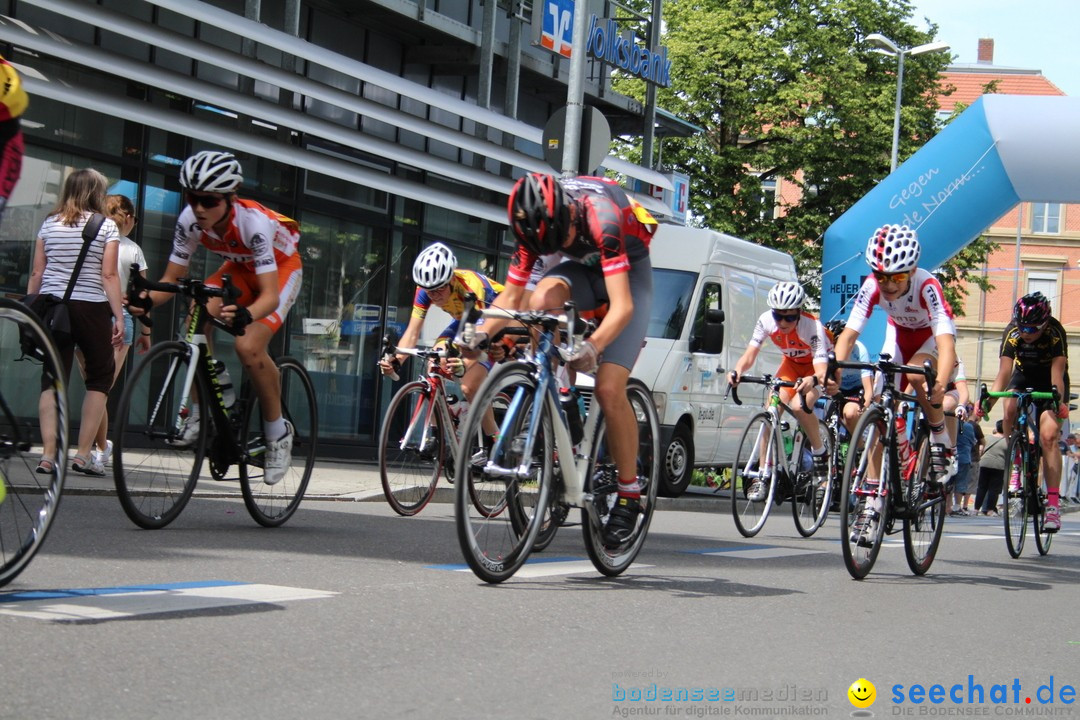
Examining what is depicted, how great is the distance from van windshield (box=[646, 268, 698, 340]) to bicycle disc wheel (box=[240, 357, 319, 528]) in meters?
8.25

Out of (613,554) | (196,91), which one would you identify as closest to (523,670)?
(613,554)

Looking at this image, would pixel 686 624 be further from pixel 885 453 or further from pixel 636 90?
pixel 636 90

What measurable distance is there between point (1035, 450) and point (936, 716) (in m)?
6.93

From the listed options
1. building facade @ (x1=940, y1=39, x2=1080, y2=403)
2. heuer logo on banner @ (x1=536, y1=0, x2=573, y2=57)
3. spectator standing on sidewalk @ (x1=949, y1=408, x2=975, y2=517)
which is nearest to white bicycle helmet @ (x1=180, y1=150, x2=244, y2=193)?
heuer logo on banner @ (x1=536, y1=0, x2=573, y2=57)

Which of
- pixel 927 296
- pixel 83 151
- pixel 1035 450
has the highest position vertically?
pixel 83 151

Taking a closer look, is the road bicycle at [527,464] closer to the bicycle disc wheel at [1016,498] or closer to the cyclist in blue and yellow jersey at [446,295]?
the cyclist in blue and yellow jersey at [446,295]

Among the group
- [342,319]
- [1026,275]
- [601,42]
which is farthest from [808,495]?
[1026,275]

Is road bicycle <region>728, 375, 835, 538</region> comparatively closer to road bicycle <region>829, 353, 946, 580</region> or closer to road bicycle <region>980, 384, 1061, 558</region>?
road bicycle <region>980, 384, 1061, 558</region>

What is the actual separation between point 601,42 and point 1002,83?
56590 millimetres

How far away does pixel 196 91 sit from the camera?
49.4ft

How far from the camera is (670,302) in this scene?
1658 cm

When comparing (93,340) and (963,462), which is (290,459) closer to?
(93,340)

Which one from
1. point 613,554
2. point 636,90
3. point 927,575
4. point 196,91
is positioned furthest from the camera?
point 636,90

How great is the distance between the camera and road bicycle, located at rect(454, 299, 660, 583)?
229 inches
